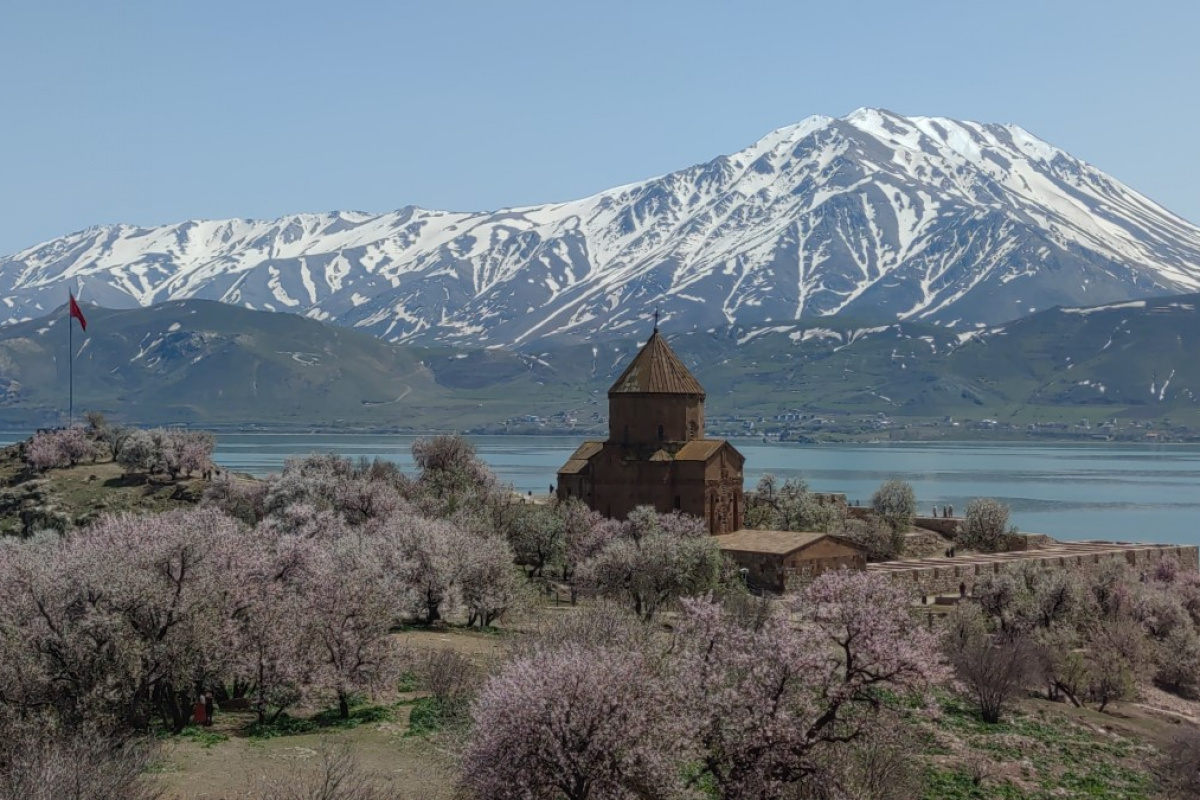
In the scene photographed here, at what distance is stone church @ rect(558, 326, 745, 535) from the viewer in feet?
276

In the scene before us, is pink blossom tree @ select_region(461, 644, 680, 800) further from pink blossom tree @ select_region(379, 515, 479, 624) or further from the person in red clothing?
pink blossom tree @ select_region(379, 515, 479, 624)

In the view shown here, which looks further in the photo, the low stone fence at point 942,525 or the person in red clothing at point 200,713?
the low stone fence at point 942,525

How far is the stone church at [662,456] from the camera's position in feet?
276

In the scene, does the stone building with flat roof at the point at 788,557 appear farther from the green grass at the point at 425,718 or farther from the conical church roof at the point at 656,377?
the green grass at the point at 425,718

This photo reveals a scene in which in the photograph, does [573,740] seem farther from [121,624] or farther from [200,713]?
[200,713]

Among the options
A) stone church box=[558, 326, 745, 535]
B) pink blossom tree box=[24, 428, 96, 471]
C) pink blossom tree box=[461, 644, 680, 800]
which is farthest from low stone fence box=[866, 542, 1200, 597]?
pink blossom tree box=[24, 428, 96, 471]

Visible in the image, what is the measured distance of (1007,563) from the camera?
82.2 metres

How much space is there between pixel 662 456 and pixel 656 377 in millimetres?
4855

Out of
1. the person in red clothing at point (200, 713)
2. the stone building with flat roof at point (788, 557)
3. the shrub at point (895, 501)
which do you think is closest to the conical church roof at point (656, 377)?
the stone building with flat roof at point (788, 557)

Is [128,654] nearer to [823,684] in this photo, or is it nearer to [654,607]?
[823,684]

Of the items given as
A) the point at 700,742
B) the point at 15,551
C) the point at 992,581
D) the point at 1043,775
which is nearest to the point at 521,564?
the point at 992,581

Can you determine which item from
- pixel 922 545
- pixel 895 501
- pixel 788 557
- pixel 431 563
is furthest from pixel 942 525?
pixel 431 563

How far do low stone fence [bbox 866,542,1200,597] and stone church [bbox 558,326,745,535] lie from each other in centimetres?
1005

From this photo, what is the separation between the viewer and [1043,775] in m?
40.6
